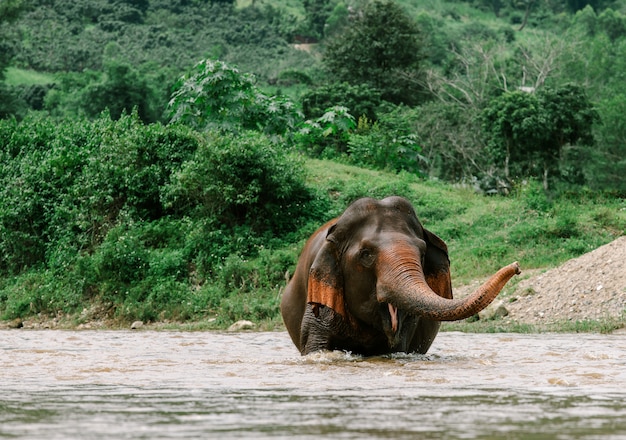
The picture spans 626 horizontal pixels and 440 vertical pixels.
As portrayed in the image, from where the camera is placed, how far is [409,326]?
920 cm

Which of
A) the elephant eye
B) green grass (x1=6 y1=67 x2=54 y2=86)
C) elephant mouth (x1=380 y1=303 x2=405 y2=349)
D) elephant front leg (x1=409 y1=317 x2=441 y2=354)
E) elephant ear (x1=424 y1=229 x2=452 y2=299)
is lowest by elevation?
green grass (x1=6 y1=67 x2=54 y2=86)

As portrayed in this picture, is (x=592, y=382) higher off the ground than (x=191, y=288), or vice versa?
(x=592, y=382)

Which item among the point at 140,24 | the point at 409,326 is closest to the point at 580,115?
the point at 409,326

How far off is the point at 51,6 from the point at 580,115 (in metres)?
76.8

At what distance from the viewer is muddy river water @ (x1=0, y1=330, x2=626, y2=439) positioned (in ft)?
15.3

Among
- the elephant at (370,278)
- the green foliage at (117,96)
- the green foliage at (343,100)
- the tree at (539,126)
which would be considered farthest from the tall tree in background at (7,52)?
the elephant at (370,278)

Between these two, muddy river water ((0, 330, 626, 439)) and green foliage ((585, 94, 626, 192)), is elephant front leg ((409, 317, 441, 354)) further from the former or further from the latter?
green foliage ((585, 94, 626, 192))

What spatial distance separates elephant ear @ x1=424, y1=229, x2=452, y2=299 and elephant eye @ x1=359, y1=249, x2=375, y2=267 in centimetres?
80

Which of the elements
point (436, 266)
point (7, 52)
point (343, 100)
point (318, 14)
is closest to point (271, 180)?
point (436, 266)

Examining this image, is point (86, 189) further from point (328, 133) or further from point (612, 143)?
point (612, 143)

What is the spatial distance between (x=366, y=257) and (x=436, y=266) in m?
0.91

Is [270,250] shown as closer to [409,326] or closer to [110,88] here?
[409,326]

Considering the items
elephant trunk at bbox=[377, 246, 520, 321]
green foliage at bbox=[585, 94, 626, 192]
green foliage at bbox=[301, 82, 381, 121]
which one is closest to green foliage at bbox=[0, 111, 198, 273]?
elephant trunk at bbox=[377, 246, 520, 321]

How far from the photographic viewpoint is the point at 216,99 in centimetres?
2725
